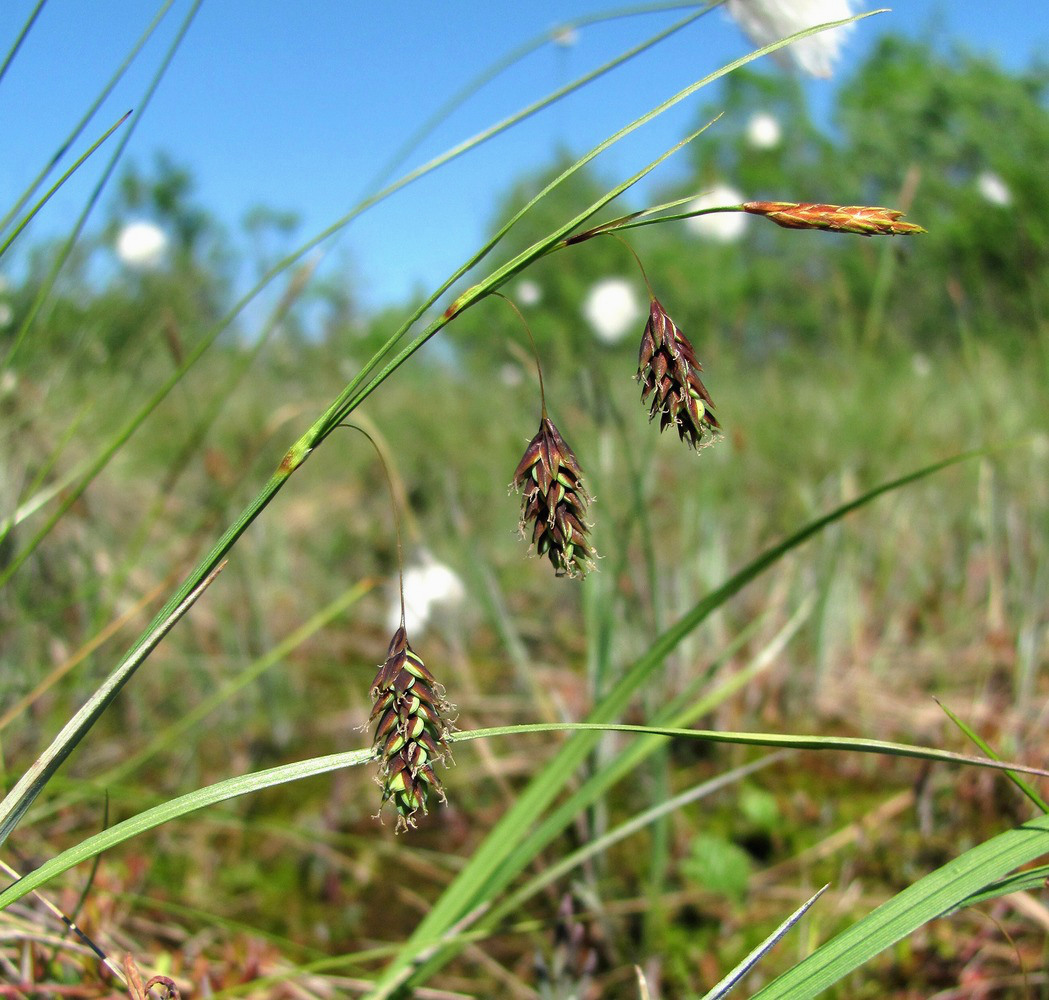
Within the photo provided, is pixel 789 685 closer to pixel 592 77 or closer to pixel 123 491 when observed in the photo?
pixel 592 77

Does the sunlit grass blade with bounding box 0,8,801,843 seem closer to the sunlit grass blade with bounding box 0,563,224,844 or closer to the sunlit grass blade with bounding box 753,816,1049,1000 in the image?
the sunlit grass blade with bounding box 0,563,224,844

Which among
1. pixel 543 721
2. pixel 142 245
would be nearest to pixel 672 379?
pixel 543 721

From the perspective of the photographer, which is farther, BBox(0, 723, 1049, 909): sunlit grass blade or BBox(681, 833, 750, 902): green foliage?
BBox(681, 833, 750, 902): green foliage

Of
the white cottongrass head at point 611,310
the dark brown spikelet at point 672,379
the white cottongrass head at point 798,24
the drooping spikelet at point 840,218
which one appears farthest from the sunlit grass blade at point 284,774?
the white cottongrass head at point 611,310

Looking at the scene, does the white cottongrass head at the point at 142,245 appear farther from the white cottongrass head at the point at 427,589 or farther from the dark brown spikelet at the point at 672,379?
the dark brown spikelet at the point at 672,379

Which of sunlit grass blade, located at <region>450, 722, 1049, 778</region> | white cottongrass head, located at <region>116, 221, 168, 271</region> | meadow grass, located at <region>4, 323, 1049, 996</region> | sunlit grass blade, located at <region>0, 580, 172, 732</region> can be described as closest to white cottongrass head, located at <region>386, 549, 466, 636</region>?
meadow grass, located at <region>4, 323, 1049, 996</region>

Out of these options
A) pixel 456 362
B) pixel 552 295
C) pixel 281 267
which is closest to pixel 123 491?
pixel 281 267
